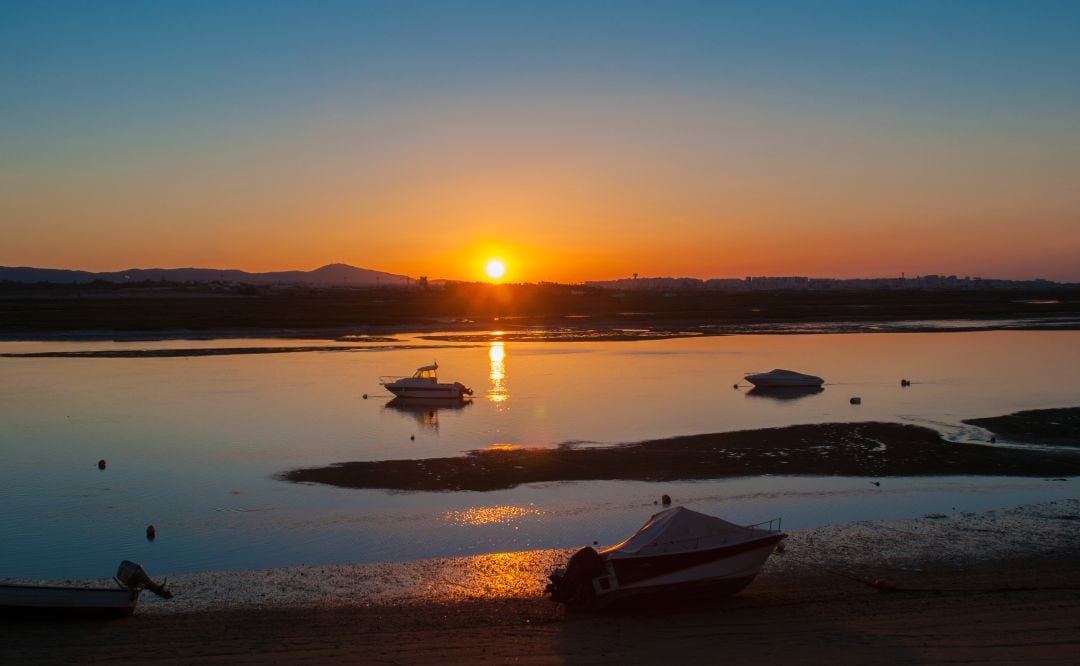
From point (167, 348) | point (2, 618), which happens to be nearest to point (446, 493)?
point (2, 618)

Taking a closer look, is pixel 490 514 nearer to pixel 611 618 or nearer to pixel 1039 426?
pixel 611 618

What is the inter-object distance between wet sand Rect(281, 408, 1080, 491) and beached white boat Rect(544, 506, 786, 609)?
306 inches

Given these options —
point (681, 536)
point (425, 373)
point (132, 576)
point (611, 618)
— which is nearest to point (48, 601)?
point (132, 576)

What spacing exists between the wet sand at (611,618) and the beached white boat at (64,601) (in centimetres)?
20

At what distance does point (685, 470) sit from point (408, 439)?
29.3ft

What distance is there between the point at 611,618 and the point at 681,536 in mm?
1485


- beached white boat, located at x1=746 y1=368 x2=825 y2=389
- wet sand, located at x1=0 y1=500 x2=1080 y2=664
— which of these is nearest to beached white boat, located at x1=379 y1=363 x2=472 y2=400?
beached white boat, located at x1=746 y1=368 x2=825 y2=389

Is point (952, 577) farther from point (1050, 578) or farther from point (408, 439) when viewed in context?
point (408, 439)

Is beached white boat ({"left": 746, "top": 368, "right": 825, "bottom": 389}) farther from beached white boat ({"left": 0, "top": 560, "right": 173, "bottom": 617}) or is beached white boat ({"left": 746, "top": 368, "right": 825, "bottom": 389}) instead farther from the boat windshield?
beached white boat ({"left": 0, "top": 560, "right": 173, "bottom": 617})

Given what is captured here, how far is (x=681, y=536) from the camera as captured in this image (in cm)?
1308

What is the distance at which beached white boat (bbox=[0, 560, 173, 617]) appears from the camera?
1231cm

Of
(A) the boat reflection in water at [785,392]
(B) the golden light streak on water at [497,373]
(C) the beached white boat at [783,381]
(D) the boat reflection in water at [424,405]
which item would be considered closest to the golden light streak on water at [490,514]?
(D) the boat reflection in water at [424,405]

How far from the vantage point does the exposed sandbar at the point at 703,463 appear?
2148 centimetres

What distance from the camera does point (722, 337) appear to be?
6862 cm
